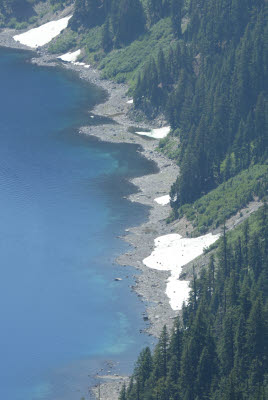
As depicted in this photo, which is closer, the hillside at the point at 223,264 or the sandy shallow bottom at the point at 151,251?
the hillside at the point at 223,264

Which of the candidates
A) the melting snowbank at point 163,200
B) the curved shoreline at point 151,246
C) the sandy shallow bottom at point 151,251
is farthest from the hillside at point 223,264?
the curved shoreline at point 151,246

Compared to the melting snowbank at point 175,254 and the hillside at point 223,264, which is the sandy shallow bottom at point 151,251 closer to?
the melting snowbank at point 175,254

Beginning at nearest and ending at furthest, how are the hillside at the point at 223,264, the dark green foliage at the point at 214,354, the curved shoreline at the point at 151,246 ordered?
the dark green foliage at the point at 214,354
the hillside at the point at 223,264
the curved shoreline at the point at 151,246

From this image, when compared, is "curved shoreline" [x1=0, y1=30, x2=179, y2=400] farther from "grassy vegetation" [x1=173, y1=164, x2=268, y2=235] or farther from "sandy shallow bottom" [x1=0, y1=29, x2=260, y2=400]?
"grassy vegetation" [x1=173, y1=164, x2=268, y2=235]

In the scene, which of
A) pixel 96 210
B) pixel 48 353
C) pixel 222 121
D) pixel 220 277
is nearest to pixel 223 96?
pixel 222 121

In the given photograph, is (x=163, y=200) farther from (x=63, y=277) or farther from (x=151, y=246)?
(x=63, y=277)

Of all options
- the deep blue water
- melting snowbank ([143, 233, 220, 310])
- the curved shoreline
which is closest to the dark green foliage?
the curved shoreline
